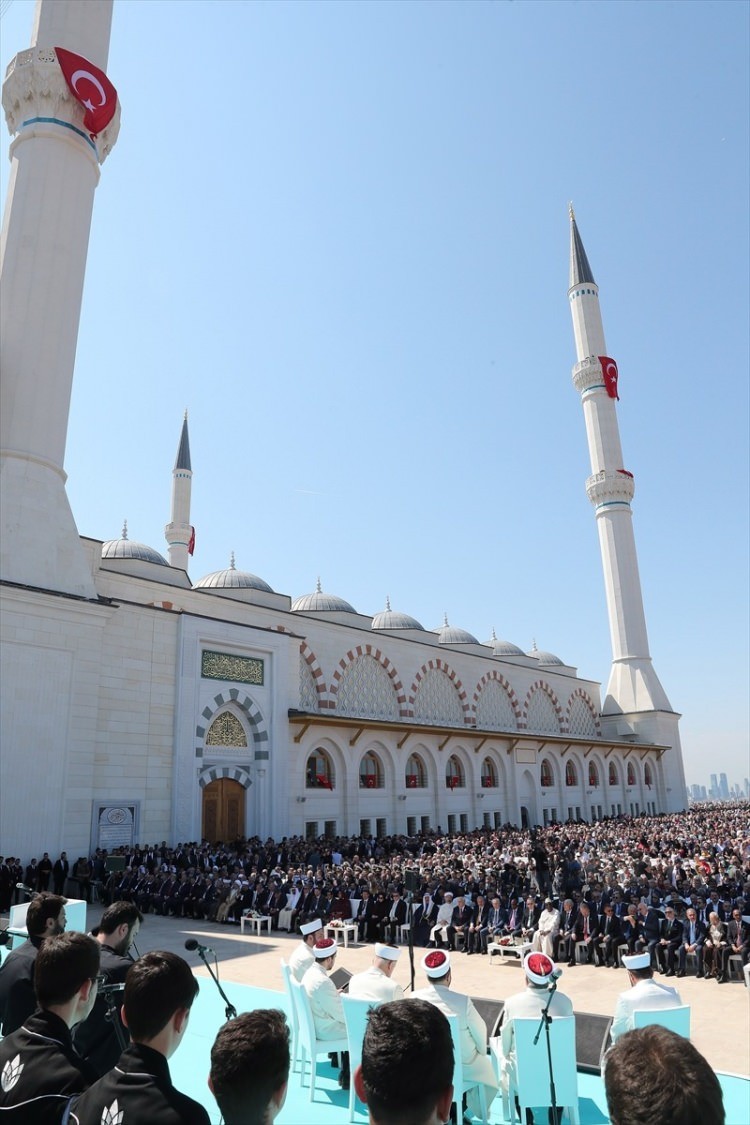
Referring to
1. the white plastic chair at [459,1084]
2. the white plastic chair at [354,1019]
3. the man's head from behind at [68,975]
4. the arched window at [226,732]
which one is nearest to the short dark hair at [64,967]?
the man's head from behind at [68,975]

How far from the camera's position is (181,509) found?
111ft

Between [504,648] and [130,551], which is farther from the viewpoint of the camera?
[504,648]

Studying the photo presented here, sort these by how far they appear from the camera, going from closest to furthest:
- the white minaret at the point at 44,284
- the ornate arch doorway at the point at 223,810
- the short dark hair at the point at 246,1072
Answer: the short dark hair at the point at 246,1072 → the white minaret at the point at 44,284 → the ornate arch doorway at the point at 223,810

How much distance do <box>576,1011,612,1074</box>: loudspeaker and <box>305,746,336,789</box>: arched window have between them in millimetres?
17163

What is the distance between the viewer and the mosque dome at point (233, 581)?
2420 centimetres

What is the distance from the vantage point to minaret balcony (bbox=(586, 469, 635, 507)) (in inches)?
1505

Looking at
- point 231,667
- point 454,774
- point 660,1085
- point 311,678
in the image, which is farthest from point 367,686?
point 660,1085

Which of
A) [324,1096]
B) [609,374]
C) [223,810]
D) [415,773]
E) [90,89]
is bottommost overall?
[324,1096]

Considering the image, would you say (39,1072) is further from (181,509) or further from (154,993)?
(181,509)

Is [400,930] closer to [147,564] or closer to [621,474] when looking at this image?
[147,564]

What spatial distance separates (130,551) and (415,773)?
40.4 feet

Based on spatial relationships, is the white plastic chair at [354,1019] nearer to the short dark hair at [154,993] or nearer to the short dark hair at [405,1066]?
the short dark hair at [154,993]

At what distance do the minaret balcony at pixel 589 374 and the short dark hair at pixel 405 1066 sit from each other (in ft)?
131

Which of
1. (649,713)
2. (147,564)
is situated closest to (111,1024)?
(147,564)
